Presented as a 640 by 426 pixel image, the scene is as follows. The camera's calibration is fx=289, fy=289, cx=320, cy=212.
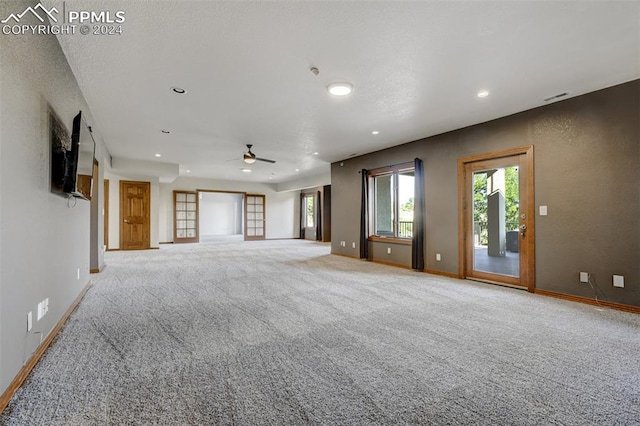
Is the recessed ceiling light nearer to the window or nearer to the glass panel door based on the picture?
the glass panel door

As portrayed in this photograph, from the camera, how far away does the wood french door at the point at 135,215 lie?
9.10 m

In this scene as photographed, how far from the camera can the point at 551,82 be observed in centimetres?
340

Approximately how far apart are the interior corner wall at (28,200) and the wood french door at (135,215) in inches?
277

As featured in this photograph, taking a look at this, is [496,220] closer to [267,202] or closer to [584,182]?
[584,182]

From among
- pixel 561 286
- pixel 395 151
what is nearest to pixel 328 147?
pixel 395 151

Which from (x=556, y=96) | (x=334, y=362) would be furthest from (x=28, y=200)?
(x=556, y=96)

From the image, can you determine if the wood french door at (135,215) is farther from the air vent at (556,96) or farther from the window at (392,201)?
the air vent at (556,96)

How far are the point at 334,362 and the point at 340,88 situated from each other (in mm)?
2889

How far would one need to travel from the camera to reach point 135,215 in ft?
30.2

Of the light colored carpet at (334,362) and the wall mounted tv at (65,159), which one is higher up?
the wall mounted tv at (65,159)

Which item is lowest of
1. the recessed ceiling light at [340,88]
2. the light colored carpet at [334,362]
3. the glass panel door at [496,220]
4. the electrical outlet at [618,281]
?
the light colored carpet at [334,362]

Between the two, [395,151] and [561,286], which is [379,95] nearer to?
[395,151]

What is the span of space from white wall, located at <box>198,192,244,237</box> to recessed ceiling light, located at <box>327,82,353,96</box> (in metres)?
Answer: 13.4

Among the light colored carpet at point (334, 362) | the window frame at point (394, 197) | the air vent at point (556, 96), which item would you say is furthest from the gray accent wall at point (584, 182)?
the window frame at point (394, 197)
